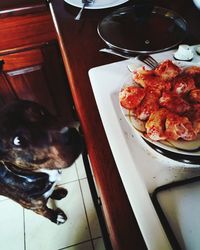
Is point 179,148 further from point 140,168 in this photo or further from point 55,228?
point 55,228

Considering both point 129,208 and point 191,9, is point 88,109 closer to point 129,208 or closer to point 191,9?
point 129,208

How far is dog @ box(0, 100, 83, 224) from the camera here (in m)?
0.59

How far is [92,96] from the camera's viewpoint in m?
0.52

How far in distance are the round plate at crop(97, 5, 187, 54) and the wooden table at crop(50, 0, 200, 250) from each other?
0.03 metres

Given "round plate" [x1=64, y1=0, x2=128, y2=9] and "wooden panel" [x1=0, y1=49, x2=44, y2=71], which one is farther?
"wooden panel" [x1=0, y1=49, x2=44, y2=71]

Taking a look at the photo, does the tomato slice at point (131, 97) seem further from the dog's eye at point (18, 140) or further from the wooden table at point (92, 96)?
the dog's eye at point (18, 140)

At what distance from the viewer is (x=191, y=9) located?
714 millimetres

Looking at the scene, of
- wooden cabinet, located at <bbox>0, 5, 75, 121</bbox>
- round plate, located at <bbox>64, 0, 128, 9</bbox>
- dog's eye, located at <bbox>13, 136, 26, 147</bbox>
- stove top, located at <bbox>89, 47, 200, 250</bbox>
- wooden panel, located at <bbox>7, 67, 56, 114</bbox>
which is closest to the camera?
stove top, located at <bbox>89, 47, 200, 250</bbox>

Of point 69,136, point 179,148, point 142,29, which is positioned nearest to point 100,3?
point 142,29

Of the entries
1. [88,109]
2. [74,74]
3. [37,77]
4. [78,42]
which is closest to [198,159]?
[88,109]

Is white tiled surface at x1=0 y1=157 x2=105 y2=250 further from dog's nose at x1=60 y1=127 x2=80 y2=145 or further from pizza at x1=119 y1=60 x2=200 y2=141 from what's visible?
pizza at x1=119 y1=60 x2=200 y2=141

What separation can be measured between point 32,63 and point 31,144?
0.50m

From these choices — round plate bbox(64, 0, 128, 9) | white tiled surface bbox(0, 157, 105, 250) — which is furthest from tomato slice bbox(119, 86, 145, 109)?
white tiled surface bbox(0, 157, 105, 250)

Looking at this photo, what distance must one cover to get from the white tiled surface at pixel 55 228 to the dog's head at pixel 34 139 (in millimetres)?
512
